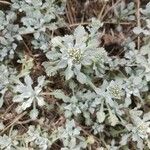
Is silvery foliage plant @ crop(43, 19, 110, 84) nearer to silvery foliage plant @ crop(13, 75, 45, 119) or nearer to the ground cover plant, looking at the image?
the ground cover plant

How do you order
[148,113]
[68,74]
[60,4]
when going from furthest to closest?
1. [60,4]
2. [148,113]
3. [68,74]

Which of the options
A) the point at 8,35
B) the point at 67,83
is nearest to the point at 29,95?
the point at 67,83

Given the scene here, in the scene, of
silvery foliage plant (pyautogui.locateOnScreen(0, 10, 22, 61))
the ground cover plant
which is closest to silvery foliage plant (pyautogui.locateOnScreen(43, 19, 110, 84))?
the ground cover plant

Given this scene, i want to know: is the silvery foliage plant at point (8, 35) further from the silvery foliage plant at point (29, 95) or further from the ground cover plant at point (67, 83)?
the silvery foliage plant at point (29, 95)

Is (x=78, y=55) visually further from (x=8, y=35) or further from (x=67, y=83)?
(x=8, y=35)

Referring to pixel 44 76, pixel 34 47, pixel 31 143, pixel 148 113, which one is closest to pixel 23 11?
pixel 34 47

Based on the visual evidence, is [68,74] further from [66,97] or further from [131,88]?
[131,88]

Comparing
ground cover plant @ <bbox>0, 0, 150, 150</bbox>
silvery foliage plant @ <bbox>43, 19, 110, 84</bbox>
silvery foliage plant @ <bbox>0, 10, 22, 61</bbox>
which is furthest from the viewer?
silvery foliage plant @ <bbox>0, 10, 22, 61</bbox>
